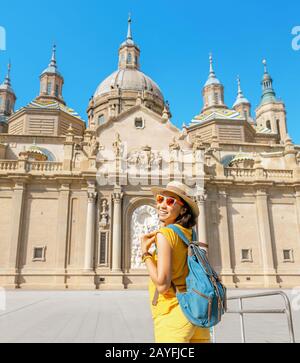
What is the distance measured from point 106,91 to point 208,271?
168 ft

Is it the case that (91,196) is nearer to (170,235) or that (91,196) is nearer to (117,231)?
(117,231)

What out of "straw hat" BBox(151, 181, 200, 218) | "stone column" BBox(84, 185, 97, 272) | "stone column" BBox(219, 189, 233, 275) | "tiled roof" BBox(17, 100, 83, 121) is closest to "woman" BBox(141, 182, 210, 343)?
"straw hat" BBox(151, 181, 200, 218)

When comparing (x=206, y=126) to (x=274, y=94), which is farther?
(x=274, y=94)

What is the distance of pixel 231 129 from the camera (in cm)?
4275

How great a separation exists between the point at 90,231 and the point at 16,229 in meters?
5.71

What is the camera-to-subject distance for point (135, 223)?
94.1ft

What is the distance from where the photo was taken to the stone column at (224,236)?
2827 centimetres

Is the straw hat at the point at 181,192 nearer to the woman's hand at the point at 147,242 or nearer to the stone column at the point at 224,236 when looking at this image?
the woman's hand at the point at 147,242

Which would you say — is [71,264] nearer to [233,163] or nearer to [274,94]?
[233,163]

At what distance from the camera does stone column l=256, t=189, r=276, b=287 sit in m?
28.5

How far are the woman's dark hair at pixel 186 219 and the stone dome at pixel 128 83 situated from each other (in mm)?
49051

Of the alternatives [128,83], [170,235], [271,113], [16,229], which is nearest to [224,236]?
[16,229]

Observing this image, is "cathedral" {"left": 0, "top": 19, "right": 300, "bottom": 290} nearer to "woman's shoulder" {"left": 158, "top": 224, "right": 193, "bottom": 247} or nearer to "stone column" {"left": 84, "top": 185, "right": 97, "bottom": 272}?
"stone column" {"left": 84, "top": 185, "right": 97, "bottom": 272}

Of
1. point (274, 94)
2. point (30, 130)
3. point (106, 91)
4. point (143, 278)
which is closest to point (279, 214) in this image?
point (143, 278)
